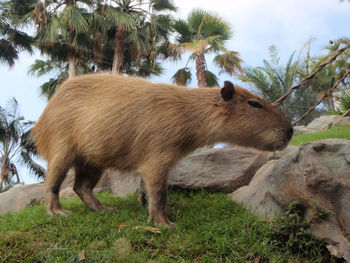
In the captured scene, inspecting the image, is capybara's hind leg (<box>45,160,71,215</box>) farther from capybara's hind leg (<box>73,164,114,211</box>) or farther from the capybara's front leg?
the capybara's front leg

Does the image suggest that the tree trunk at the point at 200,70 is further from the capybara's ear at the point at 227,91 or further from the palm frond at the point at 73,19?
the capybara's ear at the point at 227,91

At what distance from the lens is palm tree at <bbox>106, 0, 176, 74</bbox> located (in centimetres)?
1795

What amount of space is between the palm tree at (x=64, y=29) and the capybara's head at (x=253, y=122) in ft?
50.8

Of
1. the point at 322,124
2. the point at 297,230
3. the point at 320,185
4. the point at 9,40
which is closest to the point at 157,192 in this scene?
the point at 297,230

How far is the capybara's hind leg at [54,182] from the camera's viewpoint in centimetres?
380

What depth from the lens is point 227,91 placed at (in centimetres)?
342

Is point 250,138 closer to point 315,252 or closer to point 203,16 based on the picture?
point 315,252

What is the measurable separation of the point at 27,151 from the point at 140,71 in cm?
871

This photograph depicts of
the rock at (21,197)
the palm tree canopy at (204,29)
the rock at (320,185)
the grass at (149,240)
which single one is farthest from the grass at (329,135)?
the palm tree canopy at (204,29)

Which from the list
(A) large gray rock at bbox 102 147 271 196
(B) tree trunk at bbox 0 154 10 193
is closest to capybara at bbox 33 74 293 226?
(A) large gray rock at bbox 102 147 271 196

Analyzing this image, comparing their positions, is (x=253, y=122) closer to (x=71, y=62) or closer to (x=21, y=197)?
(x=21, y=197)

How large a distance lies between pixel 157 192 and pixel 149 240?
1.66 feet

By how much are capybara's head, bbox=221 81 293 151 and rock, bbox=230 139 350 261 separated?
237mm

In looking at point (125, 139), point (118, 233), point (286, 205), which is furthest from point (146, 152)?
point (286, 205)
